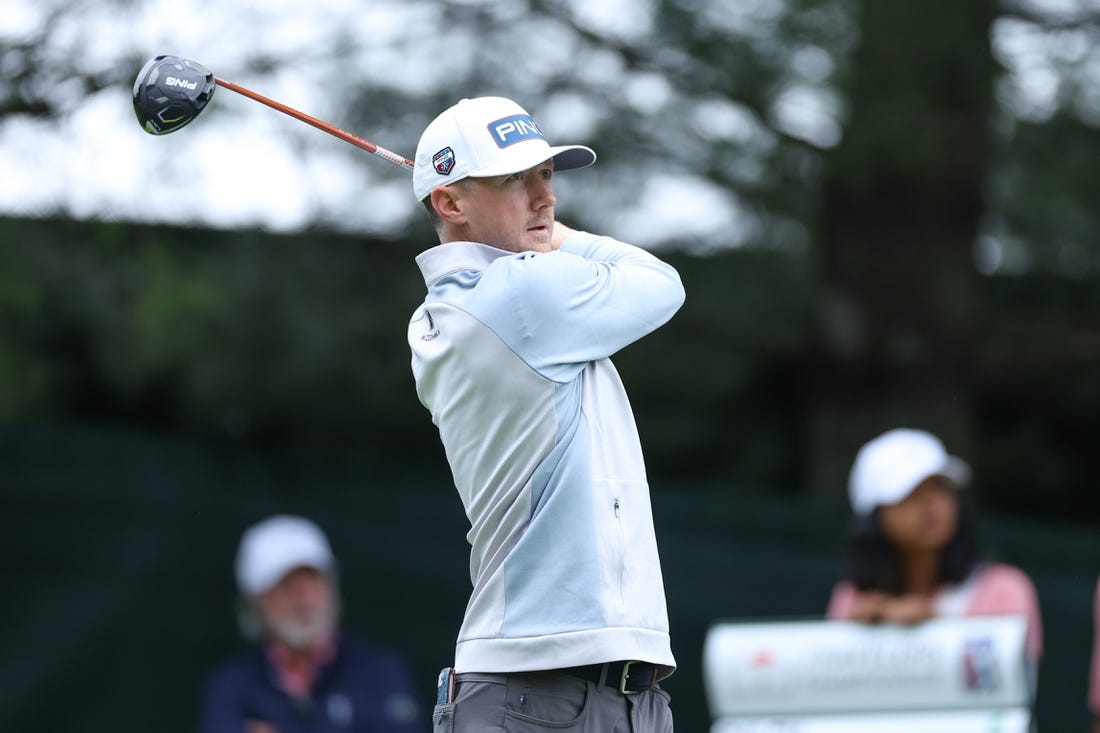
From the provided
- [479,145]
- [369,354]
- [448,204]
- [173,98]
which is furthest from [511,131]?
[369,354]

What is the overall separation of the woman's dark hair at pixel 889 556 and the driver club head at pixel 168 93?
224 cm

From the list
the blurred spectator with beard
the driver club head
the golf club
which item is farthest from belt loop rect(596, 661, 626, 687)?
the blurred spectator with beard

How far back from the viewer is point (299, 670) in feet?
16.9

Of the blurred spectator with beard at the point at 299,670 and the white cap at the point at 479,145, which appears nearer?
the white cap at the point at 479,145

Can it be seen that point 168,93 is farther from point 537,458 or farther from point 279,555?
point 279,555

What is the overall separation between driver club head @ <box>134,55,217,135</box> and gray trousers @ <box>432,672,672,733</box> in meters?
1.18

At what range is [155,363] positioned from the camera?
6316 millimetres

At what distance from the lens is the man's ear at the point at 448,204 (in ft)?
9.26

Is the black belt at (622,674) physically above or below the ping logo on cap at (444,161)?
below

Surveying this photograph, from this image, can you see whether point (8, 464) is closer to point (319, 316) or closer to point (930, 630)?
point (319, 316)

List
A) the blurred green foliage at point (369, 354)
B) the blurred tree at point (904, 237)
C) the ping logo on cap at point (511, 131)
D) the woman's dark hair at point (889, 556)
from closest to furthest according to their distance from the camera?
the ping logo on cap at point (511, 131), the woman's dark hair at point (889, 556), the blurred tree at point (904, 237), the blurred green foliage at point (369, 354)

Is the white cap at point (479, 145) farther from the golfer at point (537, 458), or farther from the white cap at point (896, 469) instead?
the white cap at point (896, 469)

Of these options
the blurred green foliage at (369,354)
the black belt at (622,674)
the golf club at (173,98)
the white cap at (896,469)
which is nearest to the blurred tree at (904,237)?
the blurred green foliage at (369,354)

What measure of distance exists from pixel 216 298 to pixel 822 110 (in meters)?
2.28
